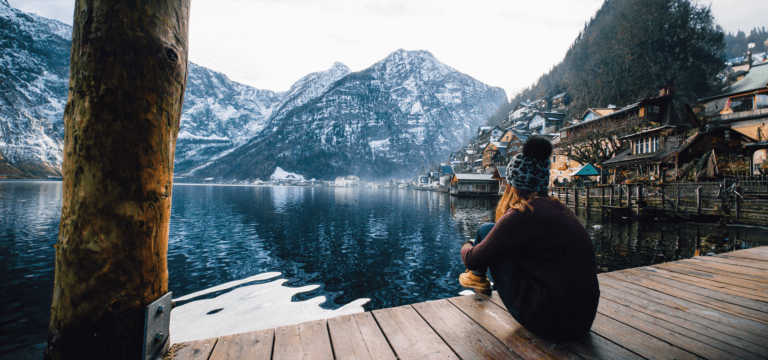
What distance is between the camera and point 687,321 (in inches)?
113

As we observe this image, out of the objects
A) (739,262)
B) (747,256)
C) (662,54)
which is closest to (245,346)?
(739,262)

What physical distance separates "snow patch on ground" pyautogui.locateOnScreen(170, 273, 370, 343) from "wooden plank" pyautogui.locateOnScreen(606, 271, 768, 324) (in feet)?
17.1

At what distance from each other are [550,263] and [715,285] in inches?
164

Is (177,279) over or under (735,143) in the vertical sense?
under

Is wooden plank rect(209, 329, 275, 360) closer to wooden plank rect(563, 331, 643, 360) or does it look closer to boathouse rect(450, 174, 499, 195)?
wooden plank rect(563, 331, 643, 360)

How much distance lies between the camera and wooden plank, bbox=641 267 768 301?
3.64 metres

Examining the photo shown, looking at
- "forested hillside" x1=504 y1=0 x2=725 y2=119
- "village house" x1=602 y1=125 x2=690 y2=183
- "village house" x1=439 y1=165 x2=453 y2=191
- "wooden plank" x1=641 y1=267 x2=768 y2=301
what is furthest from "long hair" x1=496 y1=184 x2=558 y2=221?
"village house" x1=439 y1=165 x2=453 y2=191

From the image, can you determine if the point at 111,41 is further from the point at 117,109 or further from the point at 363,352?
the point at 363,352

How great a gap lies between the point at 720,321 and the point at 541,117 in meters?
70.5

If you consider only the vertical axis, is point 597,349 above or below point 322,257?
above

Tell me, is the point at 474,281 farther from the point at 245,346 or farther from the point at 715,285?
the point at 715,285

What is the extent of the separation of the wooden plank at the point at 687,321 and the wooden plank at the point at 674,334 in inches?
3.9

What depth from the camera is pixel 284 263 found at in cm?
1232

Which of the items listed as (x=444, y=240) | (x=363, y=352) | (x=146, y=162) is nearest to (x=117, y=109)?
(x=146, y=162)
